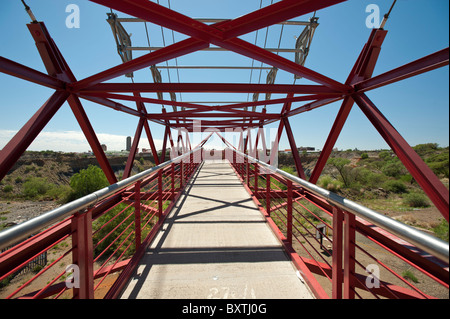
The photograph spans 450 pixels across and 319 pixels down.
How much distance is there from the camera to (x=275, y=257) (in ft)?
7.67

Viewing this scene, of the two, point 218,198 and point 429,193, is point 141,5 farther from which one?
point 218,198

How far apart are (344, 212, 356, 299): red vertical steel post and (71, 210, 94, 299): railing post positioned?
182cm

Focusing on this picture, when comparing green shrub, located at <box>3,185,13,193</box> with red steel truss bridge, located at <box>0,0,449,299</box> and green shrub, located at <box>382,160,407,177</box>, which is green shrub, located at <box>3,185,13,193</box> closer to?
red steel truss bridge, located at <box>0,0,449,299</box>

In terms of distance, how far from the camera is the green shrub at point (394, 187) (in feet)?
90.7

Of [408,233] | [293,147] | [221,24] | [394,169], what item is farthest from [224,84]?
[394,169]

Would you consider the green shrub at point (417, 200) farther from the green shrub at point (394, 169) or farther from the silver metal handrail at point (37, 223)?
the silver metal handrail at point (37, 223)

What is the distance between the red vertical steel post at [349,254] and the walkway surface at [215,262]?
0.50 meters

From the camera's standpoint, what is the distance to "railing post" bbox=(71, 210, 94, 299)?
→ 4.25 feet

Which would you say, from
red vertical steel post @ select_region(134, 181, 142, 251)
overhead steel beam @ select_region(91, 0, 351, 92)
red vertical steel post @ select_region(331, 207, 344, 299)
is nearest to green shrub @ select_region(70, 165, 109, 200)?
red vertical steel post @ select_region(134, 181, 142, 251)

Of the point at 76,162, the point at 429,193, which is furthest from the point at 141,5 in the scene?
the point at 76,162

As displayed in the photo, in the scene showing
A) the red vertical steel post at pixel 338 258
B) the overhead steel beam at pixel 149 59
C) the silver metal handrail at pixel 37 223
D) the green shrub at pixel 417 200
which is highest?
the overhead steel beam at pixel 149 59

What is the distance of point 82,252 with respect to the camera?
4.36 feet

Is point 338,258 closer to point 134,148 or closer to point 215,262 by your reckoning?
point 215,262

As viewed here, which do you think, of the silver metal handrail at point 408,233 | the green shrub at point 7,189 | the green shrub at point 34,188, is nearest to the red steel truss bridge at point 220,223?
the silver metal handrail at point 408,233
